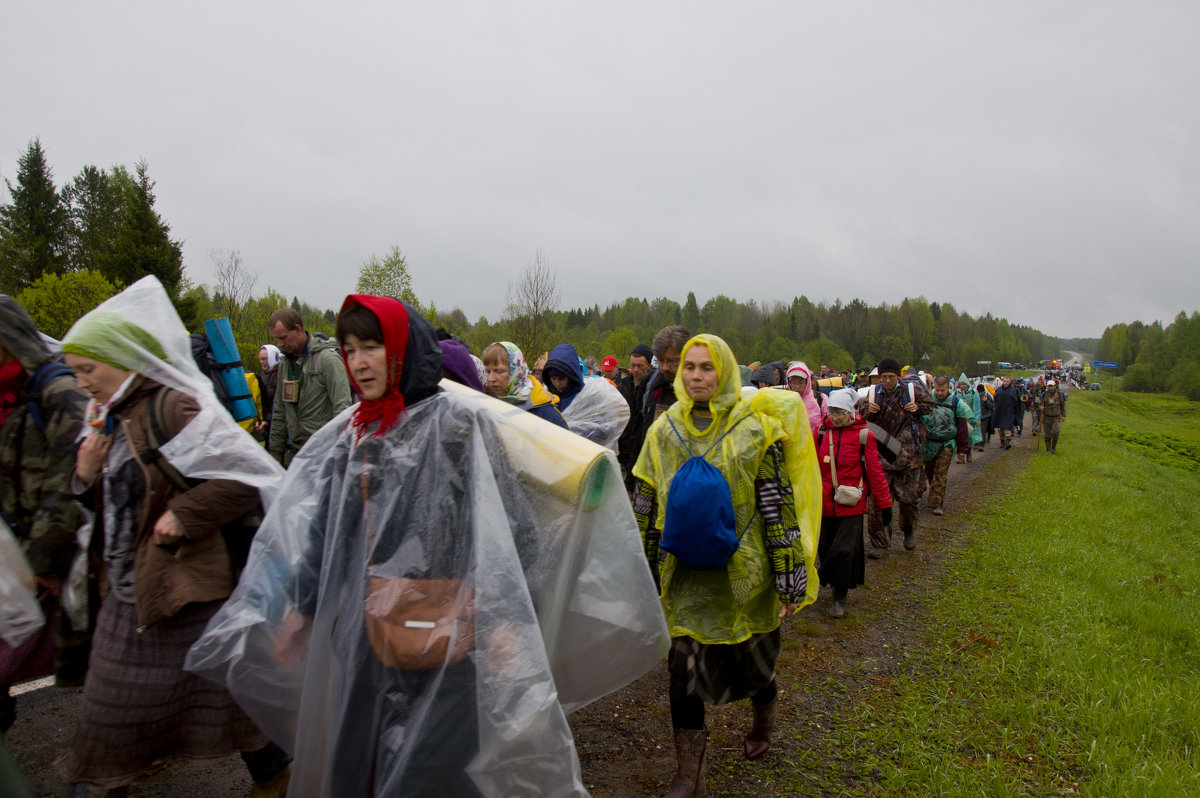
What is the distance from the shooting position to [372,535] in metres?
2.07

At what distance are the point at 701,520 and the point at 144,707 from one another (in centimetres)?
213

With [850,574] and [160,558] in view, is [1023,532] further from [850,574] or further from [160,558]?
[160,558]

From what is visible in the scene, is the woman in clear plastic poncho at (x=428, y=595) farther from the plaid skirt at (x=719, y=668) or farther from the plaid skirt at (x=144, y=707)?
the plaid skirt at (x=719, y=668)

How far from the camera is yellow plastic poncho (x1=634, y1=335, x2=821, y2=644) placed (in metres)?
2.88

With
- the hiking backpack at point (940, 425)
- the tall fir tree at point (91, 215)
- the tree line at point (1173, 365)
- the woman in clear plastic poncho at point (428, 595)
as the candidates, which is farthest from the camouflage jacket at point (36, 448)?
the tree line at point (1173, 365)

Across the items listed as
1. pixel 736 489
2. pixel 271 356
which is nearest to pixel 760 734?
pixel 736 489

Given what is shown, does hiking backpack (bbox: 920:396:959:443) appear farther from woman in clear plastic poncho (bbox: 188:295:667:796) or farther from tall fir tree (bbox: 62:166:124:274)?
tall fir tree (bbox: 62:166:124:274)

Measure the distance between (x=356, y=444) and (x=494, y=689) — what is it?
0.87 metres

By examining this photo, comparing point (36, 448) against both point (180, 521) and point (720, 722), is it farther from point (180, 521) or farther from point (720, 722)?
point (720, 722)

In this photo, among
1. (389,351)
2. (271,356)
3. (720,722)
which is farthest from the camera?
(271,356)

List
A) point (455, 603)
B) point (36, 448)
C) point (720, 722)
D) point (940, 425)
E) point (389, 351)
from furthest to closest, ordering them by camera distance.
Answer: point (940, 425), point (720, 722), point (36, 448), point (389, 351), point (455, 603)

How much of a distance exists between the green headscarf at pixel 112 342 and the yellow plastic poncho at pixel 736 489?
6.74 feet

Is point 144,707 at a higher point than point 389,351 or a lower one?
lower

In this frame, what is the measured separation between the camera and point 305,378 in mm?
6023
